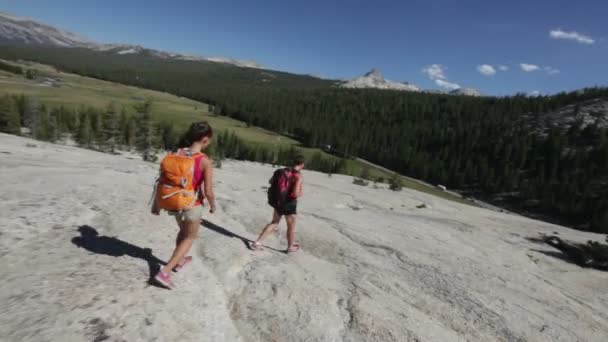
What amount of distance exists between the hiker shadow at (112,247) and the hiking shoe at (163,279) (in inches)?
29.0

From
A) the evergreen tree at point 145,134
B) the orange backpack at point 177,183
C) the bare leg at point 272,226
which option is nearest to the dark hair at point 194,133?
the orange backpack at point 177,183

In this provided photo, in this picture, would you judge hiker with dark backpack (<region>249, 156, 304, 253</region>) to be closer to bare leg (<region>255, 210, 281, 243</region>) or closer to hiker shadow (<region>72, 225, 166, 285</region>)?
bare leg (<region>255, 210, 281, 243</region>)

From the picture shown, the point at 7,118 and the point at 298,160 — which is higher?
the point at 298,160

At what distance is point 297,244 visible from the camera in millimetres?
11172

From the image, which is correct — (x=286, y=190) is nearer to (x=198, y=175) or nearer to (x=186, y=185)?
(x=198, y=175)

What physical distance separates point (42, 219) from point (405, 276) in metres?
10.3

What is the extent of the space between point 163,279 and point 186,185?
195 centimetres

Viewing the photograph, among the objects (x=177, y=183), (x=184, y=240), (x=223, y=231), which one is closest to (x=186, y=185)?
(x=177, y=183)

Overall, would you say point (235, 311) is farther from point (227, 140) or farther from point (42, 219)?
point (227, 140)

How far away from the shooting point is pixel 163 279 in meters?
6.42

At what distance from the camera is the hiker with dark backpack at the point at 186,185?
20.0ft

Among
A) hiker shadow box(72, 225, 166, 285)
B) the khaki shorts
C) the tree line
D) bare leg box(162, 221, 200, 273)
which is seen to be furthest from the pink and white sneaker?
the tree line

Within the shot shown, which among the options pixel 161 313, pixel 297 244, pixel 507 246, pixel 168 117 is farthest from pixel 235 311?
pixel 168 117

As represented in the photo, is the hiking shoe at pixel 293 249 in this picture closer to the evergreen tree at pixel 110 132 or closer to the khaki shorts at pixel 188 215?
the khaki shorts at pixel 188 215
